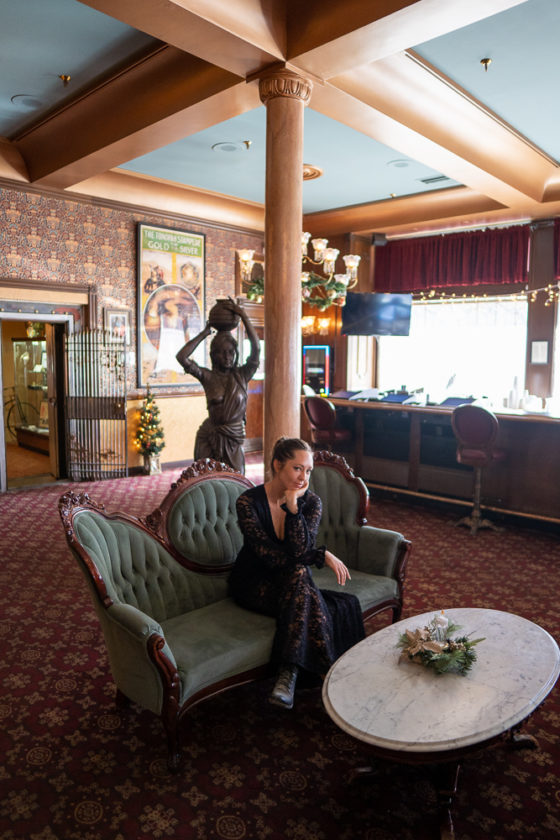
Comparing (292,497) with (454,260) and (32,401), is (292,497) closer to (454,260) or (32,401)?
(454,260)

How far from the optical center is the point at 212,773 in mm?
2502

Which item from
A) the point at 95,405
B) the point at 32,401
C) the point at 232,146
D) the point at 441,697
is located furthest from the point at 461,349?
the point at 441,697

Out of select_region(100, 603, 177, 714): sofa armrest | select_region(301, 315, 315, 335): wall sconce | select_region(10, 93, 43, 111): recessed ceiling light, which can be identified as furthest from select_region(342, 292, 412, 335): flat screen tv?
select_region(100, 603, 177, 714): sofa armrest

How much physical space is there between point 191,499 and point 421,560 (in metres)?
2.69

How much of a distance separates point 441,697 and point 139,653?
1.21 meters

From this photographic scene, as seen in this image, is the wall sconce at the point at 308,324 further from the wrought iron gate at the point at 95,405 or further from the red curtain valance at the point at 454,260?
the wrought iron gate at the point at 95,405

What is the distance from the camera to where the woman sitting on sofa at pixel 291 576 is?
9.27 feet

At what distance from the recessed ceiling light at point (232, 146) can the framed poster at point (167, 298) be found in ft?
7.07

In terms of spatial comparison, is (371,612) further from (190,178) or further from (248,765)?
(190,178)

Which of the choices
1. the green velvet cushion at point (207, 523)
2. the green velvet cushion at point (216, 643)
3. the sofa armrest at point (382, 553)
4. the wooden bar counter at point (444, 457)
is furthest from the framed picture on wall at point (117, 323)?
the green velvet cushion at point (216, 643)

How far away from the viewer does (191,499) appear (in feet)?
11.0

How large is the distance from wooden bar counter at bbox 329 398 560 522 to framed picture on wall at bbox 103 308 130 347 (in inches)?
124

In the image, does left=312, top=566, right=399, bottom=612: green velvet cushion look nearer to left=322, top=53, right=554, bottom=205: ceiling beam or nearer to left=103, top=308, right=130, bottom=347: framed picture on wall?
left=322, top=53, right=554, bottom=205: ceiling beam

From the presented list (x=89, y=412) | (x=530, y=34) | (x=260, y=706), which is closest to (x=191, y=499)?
(x=260, y=706)
